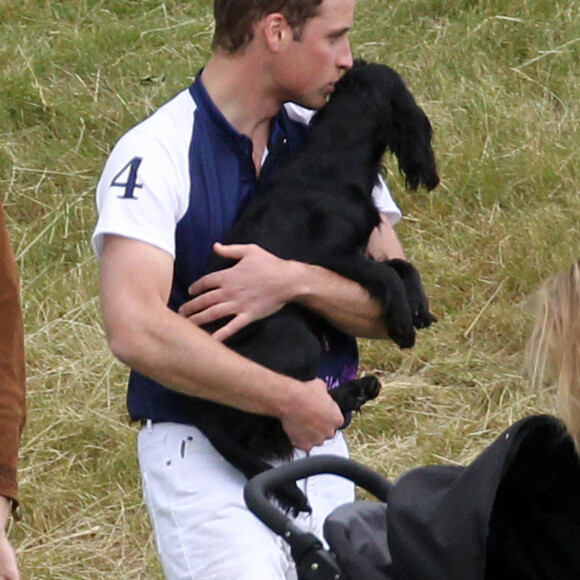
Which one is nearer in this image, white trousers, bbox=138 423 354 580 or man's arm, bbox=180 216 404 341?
white trousers, bbox=138 423 354 580

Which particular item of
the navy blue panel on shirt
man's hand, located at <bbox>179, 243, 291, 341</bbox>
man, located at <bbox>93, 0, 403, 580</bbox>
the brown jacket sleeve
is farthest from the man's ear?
the brown jacket sleeve

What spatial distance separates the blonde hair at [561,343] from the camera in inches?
91.7

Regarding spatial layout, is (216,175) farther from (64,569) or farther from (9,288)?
(64,569)

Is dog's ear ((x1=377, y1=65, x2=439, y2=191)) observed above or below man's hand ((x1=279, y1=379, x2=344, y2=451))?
above

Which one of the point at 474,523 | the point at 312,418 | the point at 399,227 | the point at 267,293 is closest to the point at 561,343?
the point at 474,523

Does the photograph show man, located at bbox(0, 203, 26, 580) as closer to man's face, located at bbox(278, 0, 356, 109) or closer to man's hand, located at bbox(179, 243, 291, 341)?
man's hand, located at bbox(179, 243, 291, 341)

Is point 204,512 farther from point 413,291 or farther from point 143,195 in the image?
point 413,291

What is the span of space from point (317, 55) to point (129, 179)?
61 centimetres

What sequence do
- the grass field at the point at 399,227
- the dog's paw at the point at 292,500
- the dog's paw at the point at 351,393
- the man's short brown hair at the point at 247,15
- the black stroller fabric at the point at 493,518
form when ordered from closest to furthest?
the black stroller fabric at the point at 493,518
the dog's paw at the point at 292,500
the man's short brown hair at the point at 247,15
the dog's paw at the point at 351,393
the grass field at the point at 399,227

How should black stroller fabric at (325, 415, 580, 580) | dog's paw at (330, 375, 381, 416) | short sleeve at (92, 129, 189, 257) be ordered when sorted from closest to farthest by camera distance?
black stroller fabric at (325, 415, 580, 580), short sleeve at (92, 129, 189, 257), dog's paw at (330, 375, 381, 416)

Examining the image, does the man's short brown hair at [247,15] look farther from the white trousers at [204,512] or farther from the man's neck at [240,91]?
the white trousers at [204,512]

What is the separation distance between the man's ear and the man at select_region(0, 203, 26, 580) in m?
0.95

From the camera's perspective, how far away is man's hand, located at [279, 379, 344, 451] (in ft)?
10.9

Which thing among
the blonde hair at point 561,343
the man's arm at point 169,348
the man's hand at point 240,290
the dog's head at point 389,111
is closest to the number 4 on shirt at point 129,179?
the man's arm at point 169,348
